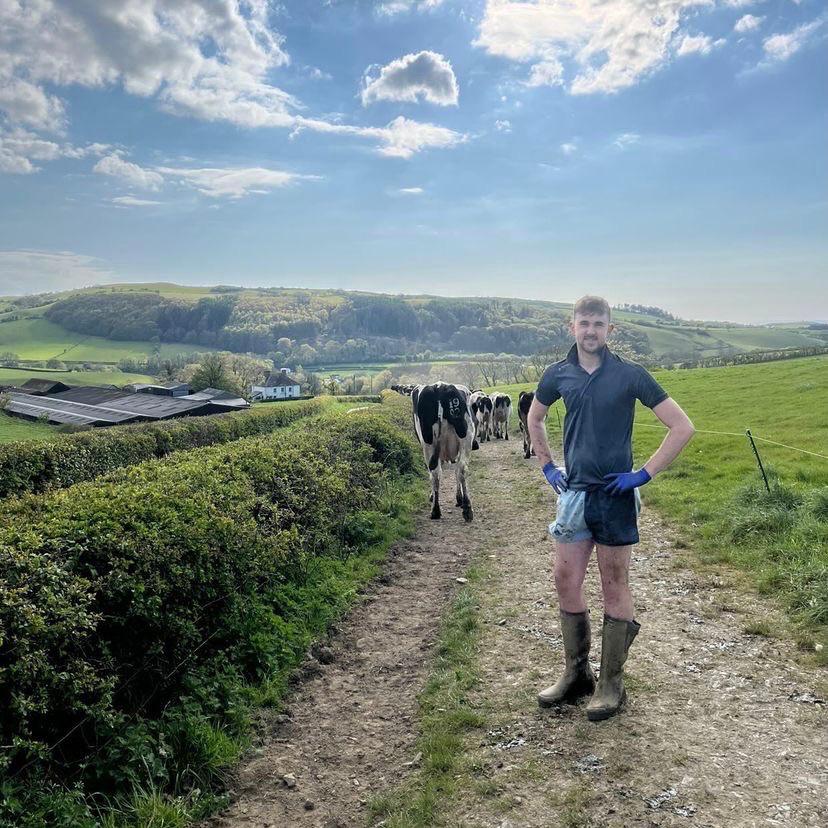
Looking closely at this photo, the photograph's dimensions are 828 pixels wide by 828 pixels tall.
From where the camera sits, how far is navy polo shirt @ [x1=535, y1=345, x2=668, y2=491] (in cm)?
438

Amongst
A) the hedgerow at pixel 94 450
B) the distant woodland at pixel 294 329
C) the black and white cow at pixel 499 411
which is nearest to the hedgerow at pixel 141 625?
the hedgerow at pixel 94 450

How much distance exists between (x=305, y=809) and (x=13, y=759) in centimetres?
177

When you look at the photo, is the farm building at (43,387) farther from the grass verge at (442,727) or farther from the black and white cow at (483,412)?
the grass verge at (442,727)

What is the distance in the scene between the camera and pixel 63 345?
123188 millimetres

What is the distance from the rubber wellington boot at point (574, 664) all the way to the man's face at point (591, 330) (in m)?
2.08

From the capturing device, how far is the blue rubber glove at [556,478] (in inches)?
184

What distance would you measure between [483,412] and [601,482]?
20.6 meters

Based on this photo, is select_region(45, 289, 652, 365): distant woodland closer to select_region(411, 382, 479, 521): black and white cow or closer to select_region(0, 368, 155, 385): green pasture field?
select_region(0, 368, 155, 385): green pasture field

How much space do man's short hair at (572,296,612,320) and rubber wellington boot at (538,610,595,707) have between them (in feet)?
7.63

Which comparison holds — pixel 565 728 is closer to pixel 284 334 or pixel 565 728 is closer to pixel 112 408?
pixel 112 408

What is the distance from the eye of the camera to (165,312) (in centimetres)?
16012

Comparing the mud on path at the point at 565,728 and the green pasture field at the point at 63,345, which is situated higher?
the green pasture field at the point at 63,345

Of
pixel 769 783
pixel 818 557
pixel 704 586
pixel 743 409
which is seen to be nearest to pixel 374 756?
pixel 769 783

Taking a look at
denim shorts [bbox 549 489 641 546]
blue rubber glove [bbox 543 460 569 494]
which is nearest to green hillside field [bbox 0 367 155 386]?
blue rubber glove [bbox 543 460 569 494]
